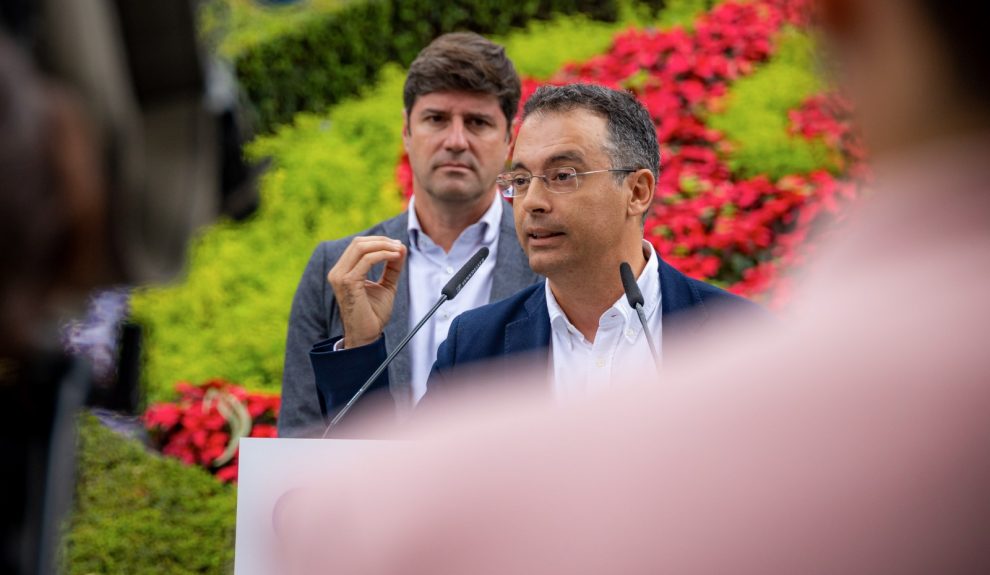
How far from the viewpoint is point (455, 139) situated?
394cm

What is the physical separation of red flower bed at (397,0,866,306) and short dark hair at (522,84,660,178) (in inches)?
71.9

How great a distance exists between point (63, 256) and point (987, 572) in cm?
82

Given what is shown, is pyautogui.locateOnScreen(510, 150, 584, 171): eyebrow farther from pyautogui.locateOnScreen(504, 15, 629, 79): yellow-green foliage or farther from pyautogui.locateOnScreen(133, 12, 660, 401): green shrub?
pyautogui.locateOnScreen(504, 15, 629, 79): yellow-green foliage

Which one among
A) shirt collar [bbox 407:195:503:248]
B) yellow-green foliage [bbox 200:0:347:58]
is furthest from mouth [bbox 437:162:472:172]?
yellow-green foliage [bbox 200:0:347:58]

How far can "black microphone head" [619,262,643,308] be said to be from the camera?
2836 mm

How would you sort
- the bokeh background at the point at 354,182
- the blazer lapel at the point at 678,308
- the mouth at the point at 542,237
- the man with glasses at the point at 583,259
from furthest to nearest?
the bokeh background at the point at 354,182 → the mouth at the point at 542,237 → the man with glasses at the point at 583,259 → the blazer lapel at the point at 678,308

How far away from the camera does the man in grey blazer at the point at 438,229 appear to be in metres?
3.69

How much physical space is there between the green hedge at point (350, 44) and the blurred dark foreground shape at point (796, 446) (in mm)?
7504

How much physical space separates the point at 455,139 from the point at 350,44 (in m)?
4.60

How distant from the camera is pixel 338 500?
794 millimetres

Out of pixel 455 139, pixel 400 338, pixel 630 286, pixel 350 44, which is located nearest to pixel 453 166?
pixel 455 139

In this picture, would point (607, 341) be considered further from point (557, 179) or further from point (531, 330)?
point (557, 179)

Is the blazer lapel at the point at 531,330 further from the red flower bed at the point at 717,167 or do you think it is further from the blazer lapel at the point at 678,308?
the red flower bed at the point at 717,167

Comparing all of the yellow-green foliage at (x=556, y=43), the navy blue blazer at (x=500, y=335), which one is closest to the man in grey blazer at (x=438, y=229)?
the navy blue blazer at (x=500, y=335)
